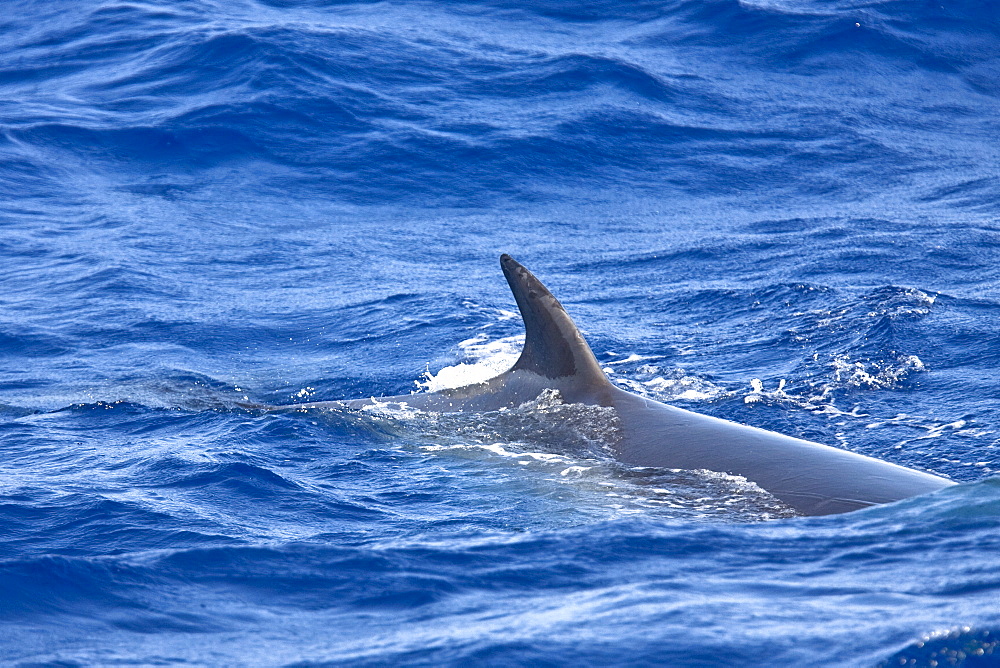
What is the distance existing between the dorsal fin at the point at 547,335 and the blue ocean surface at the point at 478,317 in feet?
1.14

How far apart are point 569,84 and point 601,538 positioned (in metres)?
18.2

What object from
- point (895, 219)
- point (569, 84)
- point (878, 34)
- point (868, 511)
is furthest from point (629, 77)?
point (868, 511)

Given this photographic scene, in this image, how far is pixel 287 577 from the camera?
7531mm

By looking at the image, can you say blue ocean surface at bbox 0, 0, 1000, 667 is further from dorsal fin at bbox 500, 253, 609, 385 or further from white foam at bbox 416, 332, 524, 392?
dorsal fin at bbox 500, 253, 609, 385

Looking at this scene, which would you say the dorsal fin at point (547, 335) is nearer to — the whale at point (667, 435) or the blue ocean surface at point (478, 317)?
the whale at point (667, 435)

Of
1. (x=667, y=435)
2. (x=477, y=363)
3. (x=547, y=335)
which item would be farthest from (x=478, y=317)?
(x=667, y=435)

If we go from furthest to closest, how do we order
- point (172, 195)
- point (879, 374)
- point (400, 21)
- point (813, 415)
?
point (400, 21) < point (172, 195) < point (879, 374) < point (813, 415)

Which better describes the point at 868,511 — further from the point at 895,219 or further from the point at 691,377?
the point at 895,219

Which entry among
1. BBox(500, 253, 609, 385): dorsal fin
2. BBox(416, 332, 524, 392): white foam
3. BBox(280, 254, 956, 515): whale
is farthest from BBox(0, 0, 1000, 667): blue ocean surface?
BBox(500, 253, 609, 385): dorsal fin

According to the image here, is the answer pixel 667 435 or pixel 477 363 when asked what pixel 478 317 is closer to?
pixel 477 363

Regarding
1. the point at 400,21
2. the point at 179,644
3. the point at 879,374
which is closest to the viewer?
the point at 179,644

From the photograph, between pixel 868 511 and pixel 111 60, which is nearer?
pixel 868 511

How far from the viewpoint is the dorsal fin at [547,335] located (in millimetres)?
9953

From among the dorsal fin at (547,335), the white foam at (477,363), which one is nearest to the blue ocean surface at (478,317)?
the white foam at (477,363)
